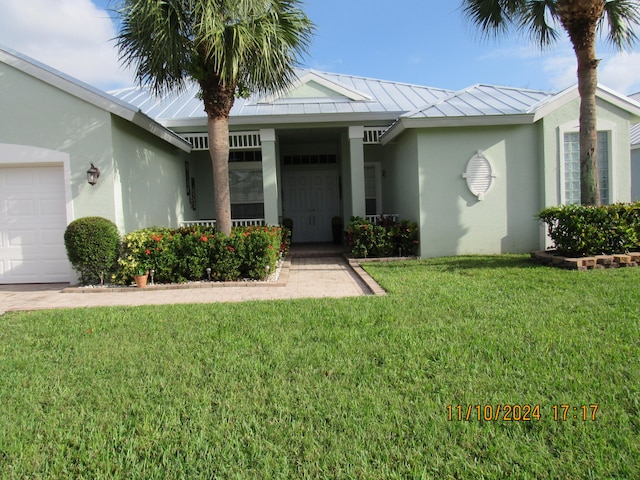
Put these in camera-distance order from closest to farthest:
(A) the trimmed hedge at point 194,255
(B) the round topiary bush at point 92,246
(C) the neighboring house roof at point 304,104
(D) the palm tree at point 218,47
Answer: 1. (D) the palm tree at point 218,47
2. (B) the round topiary bush at point 92,246
3. (A) the trimmed hedge at point 194,255
4. (C) the neighboring house roof at point 304,104

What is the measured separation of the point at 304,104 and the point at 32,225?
7.94m

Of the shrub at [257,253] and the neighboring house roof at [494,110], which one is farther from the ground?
the neighboring house roof at [494,110]

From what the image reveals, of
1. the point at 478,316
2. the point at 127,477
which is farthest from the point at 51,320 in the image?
the point at 478,316

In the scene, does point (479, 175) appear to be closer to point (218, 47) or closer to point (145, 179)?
point (218, 47)

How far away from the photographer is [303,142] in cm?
1534

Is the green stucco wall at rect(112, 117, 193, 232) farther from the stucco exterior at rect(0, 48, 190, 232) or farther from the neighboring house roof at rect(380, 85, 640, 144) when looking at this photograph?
the neighboring house roof at rect(380, 85, 640, 144)

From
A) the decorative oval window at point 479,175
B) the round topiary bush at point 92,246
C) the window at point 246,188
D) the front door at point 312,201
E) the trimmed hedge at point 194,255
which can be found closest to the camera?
the round topiary bush at point 92,246

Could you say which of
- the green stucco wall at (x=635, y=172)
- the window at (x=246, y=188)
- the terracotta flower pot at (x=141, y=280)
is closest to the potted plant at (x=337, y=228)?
the window at (x=246, y=188)

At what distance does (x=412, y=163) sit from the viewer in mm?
10570

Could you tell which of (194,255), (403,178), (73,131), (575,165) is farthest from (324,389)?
(575,165)

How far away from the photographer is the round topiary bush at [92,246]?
784 centimetres

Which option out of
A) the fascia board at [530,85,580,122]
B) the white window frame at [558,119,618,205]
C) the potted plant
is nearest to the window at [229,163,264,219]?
the potted plant

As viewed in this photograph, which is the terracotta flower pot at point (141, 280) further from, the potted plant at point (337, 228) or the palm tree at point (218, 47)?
the potted plant at point (337, 228)

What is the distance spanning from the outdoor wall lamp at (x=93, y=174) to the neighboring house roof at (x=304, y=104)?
374 cm
